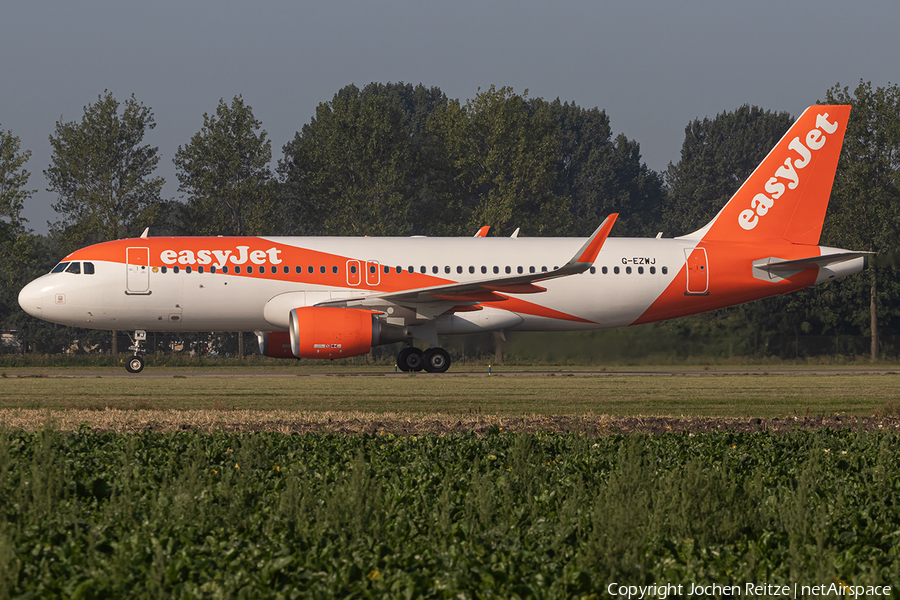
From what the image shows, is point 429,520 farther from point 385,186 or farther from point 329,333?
point 385,186

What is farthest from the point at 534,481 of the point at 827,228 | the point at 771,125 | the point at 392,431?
the point at 771,125

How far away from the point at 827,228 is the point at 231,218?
89.4 feet

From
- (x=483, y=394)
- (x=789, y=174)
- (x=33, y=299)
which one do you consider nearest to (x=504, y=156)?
(x=789, y=174)

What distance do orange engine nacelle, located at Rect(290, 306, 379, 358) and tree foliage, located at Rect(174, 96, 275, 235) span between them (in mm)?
24240

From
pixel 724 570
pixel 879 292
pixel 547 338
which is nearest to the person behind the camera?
pixel 724 570

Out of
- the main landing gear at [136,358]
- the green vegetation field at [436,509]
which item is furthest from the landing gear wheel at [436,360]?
the green vegetation field at [436,509]

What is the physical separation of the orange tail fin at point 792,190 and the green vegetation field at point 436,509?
1619cm

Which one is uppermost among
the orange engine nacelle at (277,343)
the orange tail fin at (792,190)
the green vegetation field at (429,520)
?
the orange tail fin at (792,190)

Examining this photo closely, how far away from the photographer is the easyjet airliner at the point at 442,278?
24.6m

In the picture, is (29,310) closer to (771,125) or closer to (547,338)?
(547,338)

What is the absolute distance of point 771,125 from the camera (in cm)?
8650

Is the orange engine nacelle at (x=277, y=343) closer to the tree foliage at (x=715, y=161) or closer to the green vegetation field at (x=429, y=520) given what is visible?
the green vegetation field at (x=429, y=520)

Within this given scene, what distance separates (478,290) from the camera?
942 inches

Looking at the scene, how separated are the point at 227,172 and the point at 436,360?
82.5 feet
